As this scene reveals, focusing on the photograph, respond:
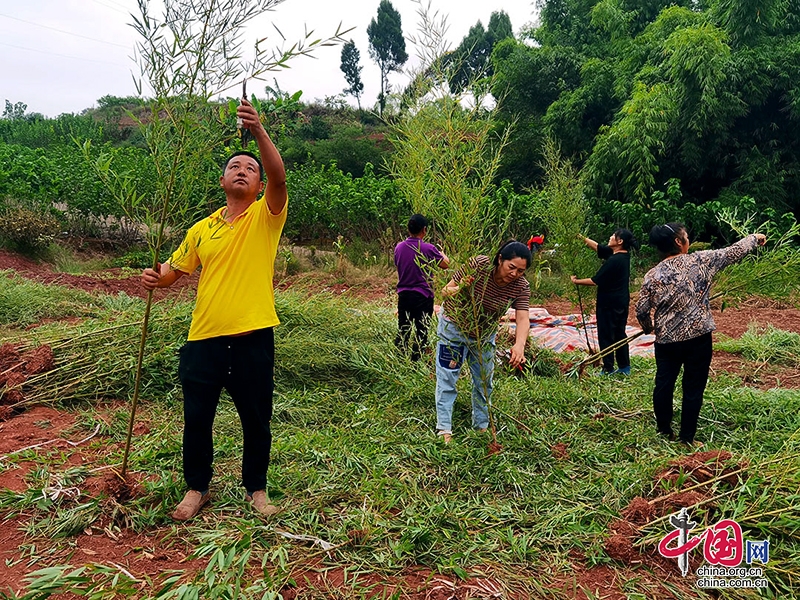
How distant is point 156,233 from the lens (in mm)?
2664

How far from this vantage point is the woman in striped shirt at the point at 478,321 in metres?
3.48

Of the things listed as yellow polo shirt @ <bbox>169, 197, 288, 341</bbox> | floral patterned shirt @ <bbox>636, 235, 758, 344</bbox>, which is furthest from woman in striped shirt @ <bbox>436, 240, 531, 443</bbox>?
yellow polo shirt @ <bbox>169, 197, 288, 341</bbox>

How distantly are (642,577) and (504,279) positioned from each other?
5.86ft

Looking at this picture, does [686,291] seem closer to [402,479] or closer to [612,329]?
[612,329]

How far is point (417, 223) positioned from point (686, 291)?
7.83 feet

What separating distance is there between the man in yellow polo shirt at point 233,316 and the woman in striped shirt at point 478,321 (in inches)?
50.7

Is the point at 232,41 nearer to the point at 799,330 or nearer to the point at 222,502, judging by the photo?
the point at 222,502

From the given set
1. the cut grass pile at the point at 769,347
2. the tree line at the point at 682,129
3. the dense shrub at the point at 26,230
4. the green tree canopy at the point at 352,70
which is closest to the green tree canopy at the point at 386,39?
the green tree canopy at the point at 352,70

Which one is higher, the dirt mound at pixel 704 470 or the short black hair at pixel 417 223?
the short black hair at pixel 417 223

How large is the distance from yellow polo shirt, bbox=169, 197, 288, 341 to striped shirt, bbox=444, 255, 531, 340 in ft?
4.18

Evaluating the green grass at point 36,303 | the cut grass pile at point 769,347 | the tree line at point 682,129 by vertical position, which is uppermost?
the tree line at point 682,129

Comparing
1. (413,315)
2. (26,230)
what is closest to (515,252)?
(413,315)

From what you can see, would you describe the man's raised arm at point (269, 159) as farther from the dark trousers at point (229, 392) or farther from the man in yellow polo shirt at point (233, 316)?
the dark trousers at point (229, 392)

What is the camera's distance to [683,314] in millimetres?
3715
